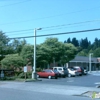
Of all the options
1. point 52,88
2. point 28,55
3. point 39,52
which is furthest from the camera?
point 28,55

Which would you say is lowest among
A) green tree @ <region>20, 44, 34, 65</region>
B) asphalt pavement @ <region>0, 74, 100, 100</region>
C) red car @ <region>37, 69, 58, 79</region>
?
asphalt pavement @ <region>0, 74, 100, 100</region>

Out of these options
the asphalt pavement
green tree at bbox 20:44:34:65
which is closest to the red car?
green tree at bbox 20:44:34:65

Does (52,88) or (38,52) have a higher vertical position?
(38,52)

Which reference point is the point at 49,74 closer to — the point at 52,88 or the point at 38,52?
the point at 38,52

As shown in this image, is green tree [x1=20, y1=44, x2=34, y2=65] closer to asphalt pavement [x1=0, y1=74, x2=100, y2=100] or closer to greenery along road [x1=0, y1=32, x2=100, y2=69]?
greenery along road [x1=0, y1=32, x2=100, y2=69]

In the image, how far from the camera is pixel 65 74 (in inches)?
1533

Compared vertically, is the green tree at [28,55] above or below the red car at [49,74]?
above

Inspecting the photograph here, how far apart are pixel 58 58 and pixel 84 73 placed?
6609mm

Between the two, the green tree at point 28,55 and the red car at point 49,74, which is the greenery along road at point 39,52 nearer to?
the green tree at point 28,55

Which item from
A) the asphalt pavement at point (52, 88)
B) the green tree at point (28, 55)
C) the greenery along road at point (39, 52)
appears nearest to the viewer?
the asphalt pavement at point (52, 88)

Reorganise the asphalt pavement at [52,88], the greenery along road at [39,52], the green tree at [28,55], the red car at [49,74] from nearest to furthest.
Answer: the asphalt pavement at [52,88]
the greenery along road at [39,52]
the red car at [49,74]
the green tree at [28,55]

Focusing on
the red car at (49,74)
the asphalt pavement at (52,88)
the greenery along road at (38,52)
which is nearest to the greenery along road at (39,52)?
the greenery along road at (38,52)

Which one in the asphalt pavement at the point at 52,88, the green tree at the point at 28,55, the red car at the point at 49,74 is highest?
the green tree at the point at 28,55

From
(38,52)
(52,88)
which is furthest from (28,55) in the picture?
(52,88)
